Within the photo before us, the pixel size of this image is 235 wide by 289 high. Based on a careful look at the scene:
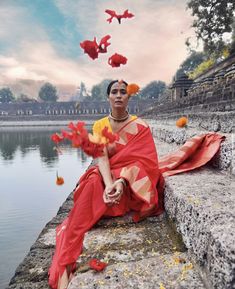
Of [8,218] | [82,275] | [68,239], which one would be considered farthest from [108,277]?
[8,218]

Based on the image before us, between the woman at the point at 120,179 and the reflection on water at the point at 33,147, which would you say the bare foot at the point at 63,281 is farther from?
the reflection on water at the point at 33,147

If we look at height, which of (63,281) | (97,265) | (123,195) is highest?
(123,195)

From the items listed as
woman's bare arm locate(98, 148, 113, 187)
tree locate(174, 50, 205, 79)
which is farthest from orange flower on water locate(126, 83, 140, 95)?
tree locate(174, 50, 205, 79)

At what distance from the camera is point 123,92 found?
2.24m

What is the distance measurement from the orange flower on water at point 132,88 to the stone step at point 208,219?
643 mm

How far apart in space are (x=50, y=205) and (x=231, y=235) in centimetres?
614

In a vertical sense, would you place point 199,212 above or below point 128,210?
above

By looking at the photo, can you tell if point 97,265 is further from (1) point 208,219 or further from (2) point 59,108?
(2) point 59,108

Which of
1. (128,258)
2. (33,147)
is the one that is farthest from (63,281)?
(33,147)

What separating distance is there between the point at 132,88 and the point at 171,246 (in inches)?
42.5

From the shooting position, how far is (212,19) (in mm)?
13102

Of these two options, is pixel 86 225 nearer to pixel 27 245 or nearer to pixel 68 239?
pixel 68 239

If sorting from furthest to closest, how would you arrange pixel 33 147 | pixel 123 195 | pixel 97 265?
pixel 33 147
pixel 123 195
pixel 97 265

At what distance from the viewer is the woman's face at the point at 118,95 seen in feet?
7.29
